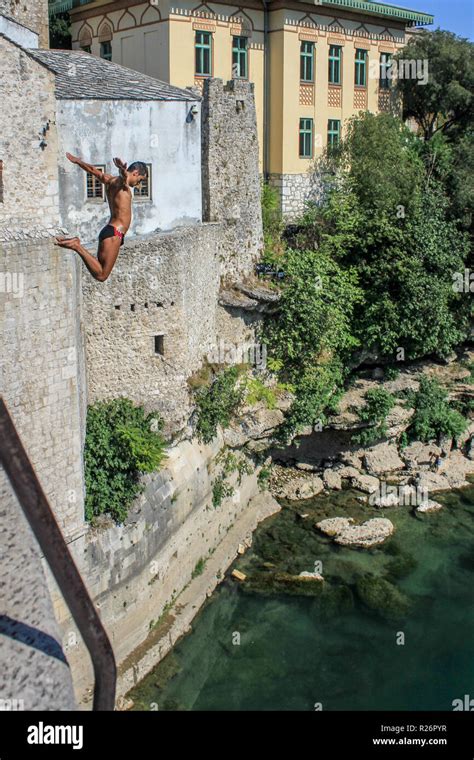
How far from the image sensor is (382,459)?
23.4 m

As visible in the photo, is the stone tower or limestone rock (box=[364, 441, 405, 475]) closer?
the stone tower

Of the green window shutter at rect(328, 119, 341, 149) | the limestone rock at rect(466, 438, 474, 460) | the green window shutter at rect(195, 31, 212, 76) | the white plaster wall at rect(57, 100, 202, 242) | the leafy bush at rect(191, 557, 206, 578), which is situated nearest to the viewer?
the white plaster wall at rect(57, 100, 202, 242)

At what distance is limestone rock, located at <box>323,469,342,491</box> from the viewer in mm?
22375

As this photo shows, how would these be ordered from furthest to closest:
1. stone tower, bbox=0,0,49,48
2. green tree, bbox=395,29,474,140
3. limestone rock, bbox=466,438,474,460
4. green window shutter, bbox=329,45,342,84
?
1. green tree, bbox=395,29,474,140
2. green window shutter, bbox=329,45,342,84
3. limestone rock, bbox=466,438,474,460
4. stone tower, bbox=0,0,49,48

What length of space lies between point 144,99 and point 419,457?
39.1 feet

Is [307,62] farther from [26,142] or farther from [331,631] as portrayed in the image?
[331,631]

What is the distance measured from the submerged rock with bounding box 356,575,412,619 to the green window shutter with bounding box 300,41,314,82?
14.3 meters

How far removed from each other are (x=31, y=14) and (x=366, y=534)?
15.2m

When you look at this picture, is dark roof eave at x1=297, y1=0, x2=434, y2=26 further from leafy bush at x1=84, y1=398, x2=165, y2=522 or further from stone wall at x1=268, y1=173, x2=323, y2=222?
leafy bush at x1=84, y1=398, x2=165, y2=522

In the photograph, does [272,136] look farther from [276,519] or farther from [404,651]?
[404,651]

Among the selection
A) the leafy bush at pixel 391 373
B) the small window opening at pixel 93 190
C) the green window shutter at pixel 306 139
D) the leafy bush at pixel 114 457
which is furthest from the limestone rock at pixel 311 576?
the green window shutter at pixel 306 139

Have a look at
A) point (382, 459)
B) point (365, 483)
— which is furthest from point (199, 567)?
point (382, 459)

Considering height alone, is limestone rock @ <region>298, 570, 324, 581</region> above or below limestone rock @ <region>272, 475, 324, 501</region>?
below

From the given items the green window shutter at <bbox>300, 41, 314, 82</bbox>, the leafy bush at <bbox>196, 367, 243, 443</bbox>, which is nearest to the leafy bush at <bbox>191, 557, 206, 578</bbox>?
the leafy bush at <bbox>196, 367, 243, 443</bbox>
